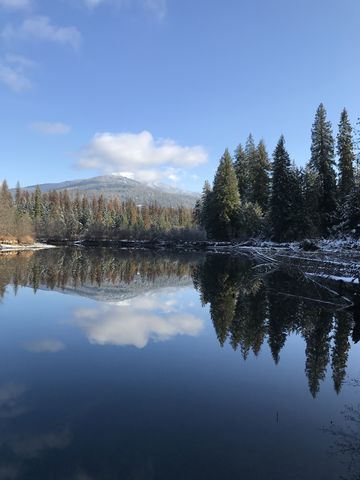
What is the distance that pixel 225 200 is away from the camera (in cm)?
6956

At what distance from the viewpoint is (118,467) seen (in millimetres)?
5695

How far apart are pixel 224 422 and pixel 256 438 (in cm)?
76

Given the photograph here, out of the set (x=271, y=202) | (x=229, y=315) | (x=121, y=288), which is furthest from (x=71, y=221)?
(x=229, y=315)

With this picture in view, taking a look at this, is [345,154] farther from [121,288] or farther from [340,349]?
[340,349]

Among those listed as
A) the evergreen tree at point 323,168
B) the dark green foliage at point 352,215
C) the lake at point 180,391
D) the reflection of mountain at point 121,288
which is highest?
the evergreen tree at point 323,168

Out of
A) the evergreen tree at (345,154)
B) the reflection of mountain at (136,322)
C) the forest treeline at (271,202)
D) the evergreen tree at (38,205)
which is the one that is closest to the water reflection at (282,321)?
the reflection of mountain at (136,322)

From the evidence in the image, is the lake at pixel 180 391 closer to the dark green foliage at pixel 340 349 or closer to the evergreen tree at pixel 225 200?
the dark green foliage at pixel 340 349

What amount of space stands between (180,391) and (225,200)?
62.2m

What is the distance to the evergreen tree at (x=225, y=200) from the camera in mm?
69625

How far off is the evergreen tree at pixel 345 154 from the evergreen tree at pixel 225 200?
18.7 m

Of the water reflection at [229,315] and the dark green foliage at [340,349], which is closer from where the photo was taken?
the dark green foliage at [340,349]

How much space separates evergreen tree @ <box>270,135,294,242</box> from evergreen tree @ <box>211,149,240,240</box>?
12.0m

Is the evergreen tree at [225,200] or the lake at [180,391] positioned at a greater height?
the evergreen tree at [225,200]

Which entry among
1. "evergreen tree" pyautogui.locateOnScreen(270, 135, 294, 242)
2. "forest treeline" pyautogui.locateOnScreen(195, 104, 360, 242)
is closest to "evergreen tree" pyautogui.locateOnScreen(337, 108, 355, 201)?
"forest treeline" pyautogui.locateOnScreen(195, 104, 360, 242)
